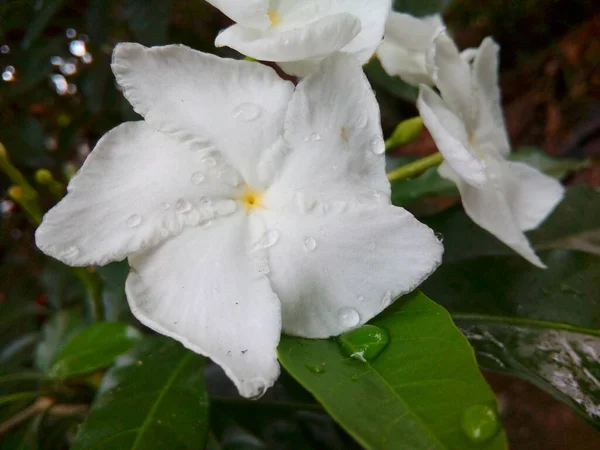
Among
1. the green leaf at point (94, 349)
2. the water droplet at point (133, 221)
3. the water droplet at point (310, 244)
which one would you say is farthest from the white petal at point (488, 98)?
the green leaf at point (94, 349)

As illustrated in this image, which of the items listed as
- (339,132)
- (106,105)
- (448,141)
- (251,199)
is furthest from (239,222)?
(106,105)

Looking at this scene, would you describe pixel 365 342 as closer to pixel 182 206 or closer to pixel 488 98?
pixel 182 206

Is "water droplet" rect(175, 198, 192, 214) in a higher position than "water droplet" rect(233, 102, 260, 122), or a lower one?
lower

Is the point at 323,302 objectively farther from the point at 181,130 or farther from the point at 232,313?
the point at 181,130

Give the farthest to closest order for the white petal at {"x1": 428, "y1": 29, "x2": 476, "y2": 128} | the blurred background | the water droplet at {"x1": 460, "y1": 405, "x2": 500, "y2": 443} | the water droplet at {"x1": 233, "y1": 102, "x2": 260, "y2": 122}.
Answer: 1. the blurred background
2. the white petal at {"x1": 428, "y1": 29, "x2": 476, "y2": 128}
3. the water droplet at {"x1": 233, "y1": 102, "x2": 260, "y2": 122}
4. the water droplet at {"x1": 460, "y1": 405, "x2": 500, "y2": 443}

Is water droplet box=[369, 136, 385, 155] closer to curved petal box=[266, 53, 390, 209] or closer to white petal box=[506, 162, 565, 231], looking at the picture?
curved petal box=[266, 53, 390, 209]

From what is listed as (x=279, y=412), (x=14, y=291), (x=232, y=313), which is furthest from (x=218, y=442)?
(x=14, y=291)

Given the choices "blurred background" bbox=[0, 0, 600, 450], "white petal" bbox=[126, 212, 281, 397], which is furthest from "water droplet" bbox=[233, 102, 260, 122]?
"blurred background" bbox=[0, 0, 600, 450]
